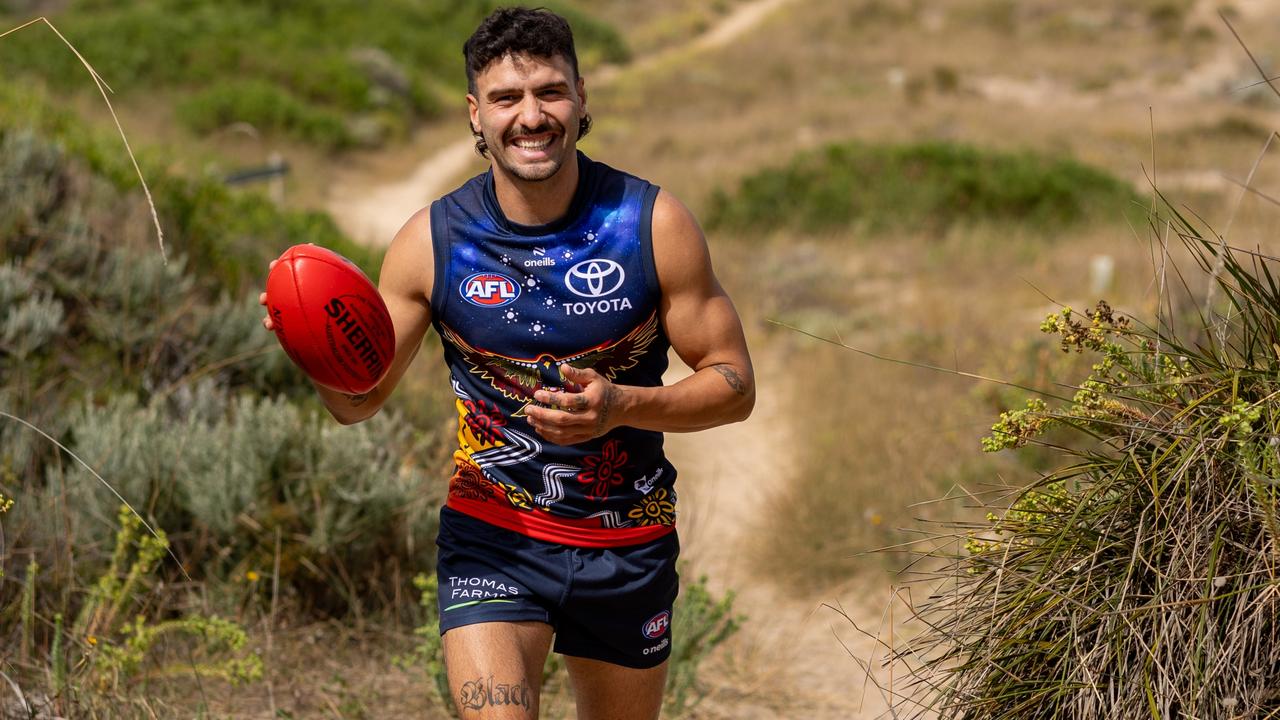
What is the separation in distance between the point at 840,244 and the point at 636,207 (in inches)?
495

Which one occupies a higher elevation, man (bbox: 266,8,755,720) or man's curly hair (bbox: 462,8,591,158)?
man's curly hair (bbox: 462,8,591,158)

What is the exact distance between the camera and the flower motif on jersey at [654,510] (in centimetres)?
306

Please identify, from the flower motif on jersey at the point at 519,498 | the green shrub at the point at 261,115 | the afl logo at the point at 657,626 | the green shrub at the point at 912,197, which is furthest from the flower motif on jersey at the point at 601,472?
the green shrub at the point at 261,115

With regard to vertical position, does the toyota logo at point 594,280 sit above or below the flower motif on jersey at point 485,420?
above

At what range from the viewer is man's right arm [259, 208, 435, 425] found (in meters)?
3.03

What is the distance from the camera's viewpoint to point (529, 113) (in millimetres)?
2838

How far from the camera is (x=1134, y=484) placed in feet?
7.92

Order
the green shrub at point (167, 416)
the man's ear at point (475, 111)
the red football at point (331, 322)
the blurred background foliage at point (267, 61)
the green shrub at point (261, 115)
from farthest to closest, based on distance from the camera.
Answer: the blurred background foliage at point (267, 61) → the green shrub at point (261, 115) → the green shrub at point (167, 416) → the man's ear at point (475, 111) → the red football at point (331, 322)

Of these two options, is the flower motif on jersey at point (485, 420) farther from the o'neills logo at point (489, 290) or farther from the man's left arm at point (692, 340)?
the man's left arm at point (692, 340)

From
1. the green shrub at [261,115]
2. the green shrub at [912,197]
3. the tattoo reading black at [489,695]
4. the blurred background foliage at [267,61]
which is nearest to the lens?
the tattoo reading black at [489,695]

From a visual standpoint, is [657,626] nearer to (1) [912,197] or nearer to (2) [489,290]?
(2) [489,290]

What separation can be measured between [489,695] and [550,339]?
0.78 meters

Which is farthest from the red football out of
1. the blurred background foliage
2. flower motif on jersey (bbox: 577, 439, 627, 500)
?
the blurred background foliage

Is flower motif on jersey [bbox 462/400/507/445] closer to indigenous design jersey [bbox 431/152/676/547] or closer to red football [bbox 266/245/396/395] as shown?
indigenous design jersey [bbox 431/152/676/547]
